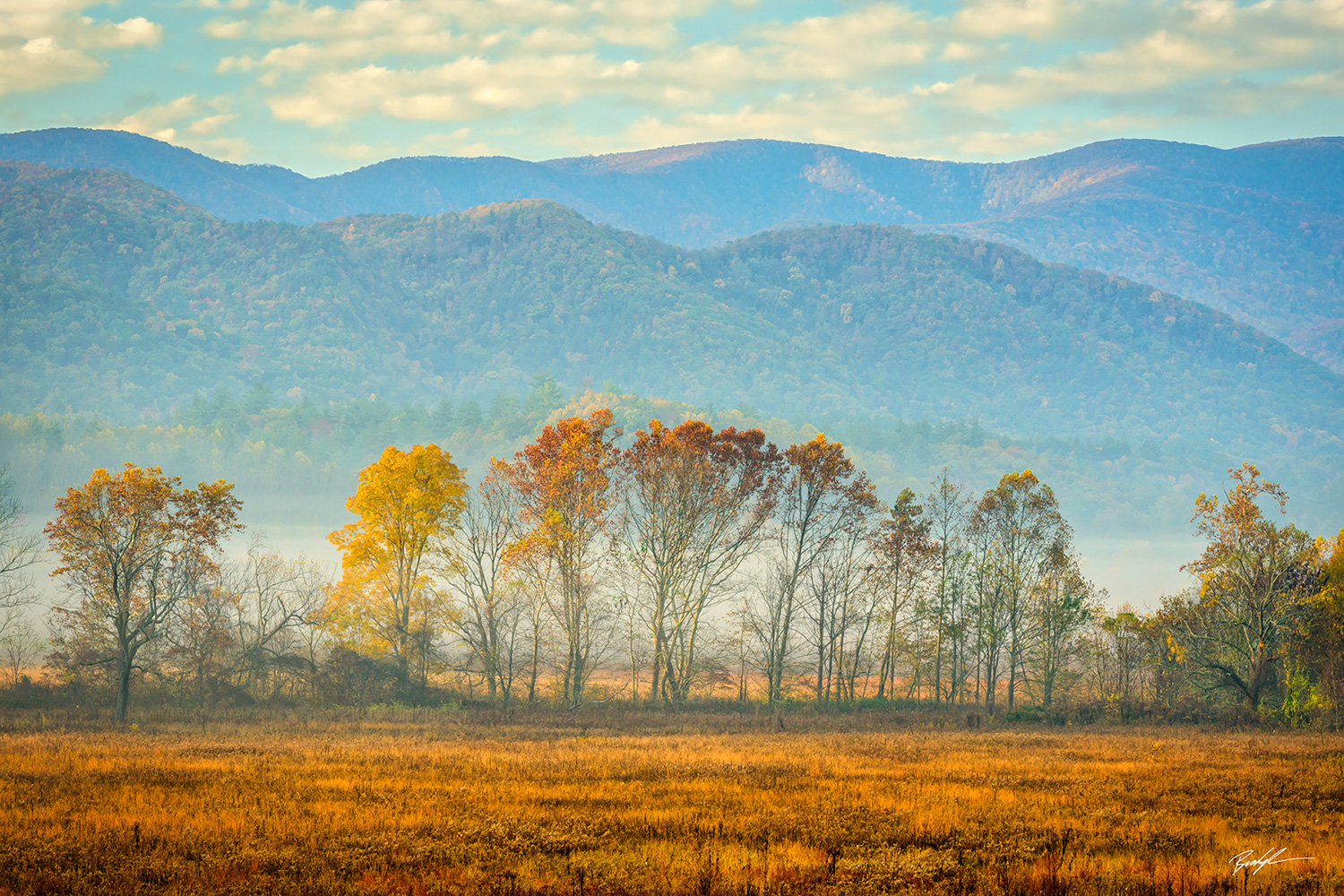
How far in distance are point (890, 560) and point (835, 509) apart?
13.3 feet

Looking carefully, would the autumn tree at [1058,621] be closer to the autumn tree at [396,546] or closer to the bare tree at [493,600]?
the bare tree at [493,600]

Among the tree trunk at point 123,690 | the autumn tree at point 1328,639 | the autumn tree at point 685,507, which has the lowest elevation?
the tree trunk at point 123,690

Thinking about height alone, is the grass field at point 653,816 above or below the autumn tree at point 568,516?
below

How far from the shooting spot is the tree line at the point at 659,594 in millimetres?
38312

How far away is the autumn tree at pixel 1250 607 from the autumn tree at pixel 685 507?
19.2 metres

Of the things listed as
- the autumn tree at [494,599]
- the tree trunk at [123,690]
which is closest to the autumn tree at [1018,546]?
the autumn tree at [494,599]

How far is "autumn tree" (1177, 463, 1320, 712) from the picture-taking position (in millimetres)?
37500

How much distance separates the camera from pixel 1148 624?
42062mm

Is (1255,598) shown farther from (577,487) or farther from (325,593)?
(325,593)

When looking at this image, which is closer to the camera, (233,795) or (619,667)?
(233,795)

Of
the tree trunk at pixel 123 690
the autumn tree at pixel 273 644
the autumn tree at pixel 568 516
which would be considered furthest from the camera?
the autumn tree at pixel 568 516

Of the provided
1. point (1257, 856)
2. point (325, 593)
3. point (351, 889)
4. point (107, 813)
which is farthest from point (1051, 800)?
point (325, 593)

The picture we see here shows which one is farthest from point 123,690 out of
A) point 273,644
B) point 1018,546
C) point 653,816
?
point 1018,546
